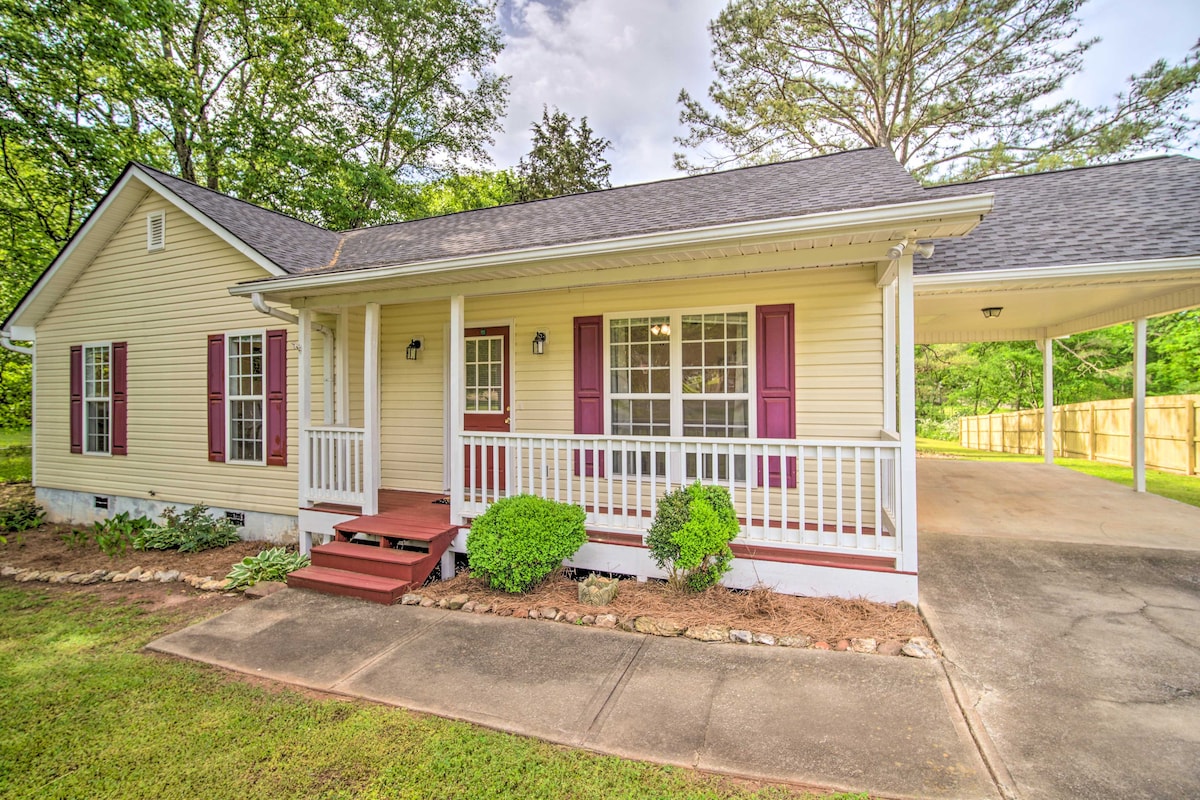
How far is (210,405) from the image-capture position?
24.0 feet

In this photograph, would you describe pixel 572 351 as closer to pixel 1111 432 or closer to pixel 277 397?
pixel 277 397

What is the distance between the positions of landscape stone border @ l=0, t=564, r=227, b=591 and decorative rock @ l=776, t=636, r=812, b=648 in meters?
5.30

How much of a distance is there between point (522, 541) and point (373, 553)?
1.68 m

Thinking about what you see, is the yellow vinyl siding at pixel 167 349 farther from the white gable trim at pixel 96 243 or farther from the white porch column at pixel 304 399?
the white porch column at pixel 304 399

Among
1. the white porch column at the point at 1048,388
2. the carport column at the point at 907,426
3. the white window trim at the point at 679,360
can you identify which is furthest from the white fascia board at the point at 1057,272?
the white porch column at the point at 1048,388

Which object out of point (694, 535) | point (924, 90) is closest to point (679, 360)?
point (694, 535)

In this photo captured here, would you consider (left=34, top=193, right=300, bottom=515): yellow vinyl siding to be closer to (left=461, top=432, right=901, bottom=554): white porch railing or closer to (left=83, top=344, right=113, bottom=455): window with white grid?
(left=83, top=344, right=113, bottom=455): window with white grid

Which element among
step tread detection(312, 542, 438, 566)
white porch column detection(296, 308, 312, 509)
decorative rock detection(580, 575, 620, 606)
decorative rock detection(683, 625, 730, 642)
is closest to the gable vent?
white porch column detection(296, 308, 312, 509)

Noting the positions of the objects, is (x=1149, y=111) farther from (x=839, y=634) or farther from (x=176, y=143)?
(x=176, y=143)

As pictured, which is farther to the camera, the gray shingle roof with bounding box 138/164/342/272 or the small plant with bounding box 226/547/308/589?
the gray shingle roof with bounding box 138/164/342/272

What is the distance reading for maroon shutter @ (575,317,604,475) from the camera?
5.84 m

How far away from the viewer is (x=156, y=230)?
7727 millimetres

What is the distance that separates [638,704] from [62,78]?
1536cm

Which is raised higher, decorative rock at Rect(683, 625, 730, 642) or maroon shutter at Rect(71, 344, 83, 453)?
maroon shutter at Rect(71, 344, 83, 453)
